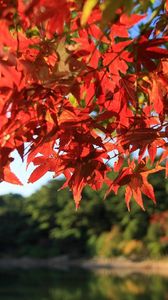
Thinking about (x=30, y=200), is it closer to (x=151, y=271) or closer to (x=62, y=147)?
(x=151, y=271)

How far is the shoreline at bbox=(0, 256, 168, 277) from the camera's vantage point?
15.5 meters

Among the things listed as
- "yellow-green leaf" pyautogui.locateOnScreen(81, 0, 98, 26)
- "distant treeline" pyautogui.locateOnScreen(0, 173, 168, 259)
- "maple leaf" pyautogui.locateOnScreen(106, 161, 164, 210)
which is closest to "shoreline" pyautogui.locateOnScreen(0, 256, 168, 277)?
"distant treeline" pyautogui.locateOnScreen(0, 173, 168, 259)

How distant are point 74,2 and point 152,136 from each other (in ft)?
0.59

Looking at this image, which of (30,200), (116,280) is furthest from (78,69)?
(30,200)

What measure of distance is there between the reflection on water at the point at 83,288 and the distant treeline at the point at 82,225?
2964mm

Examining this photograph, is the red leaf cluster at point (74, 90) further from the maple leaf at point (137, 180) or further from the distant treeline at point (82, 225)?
the distant treeline at point (82, 225)

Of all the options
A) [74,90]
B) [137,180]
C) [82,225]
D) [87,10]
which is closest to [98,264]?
[82,225]

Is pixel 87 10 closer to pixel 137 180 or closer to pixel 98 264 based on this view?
pixel 137 180

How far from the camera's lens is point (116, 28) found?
1.63ft

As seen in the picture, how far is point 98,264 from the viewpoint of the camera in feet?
59.6

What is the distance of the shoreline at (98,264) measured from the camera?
1550 centimetres

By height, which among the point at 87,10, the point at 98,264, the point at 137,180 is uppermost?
the point at 87,10

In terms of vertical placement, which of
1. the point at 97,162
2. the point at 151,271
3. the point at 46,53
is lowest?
the point at 151,271

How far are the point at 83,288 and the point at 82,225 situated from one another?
364 inches
